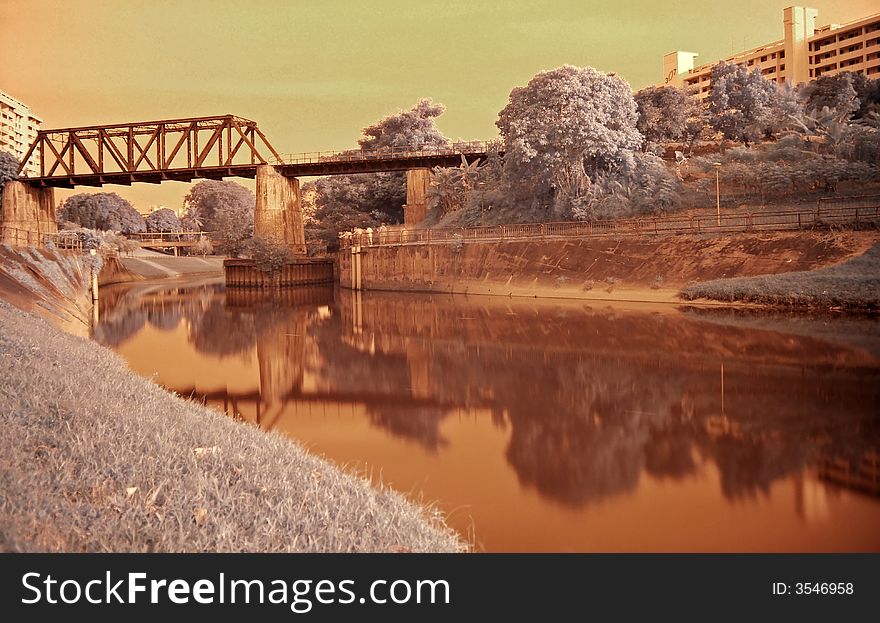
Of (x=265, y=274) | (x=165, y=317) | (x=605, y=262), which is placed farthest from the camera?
(x=265, y=274)

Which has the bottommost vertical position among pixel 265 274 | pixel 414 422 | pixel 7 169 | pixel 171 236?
pixel 414 422

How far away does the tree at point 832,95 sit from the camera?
200 ft

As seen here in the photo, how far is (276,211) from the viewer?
6066 cm

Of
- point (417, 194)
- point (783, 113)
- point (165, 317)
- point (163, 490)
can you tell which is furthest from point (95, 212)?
point (163, 490)

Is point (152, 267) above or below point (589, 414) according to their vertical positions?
above

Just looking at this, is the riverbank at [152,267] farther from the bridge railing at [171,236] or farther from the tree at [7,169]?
the bridge railing at [171,236]

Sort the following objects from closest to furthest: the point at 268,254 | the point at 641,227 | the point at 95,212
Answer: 1. the point at 641,227
2. the point at 268,254
3. the point at 95,212

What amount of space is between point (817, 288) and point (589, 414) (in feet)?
57.8

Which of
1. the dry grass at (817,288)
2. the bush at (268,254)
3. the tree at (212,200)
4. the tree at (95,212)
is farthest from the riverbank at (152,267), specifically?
the dry grass at (817,288)

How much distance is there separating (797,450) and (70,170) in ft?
208

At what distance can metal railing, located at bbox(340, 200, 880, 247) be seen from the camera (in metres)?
32.4

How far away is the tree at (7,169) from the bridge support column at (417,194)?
3243cm

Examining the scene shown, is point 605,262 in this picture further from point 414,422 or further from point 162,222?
point 162,222

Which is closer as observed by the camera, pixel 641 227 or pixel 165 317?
pixel 165 317
